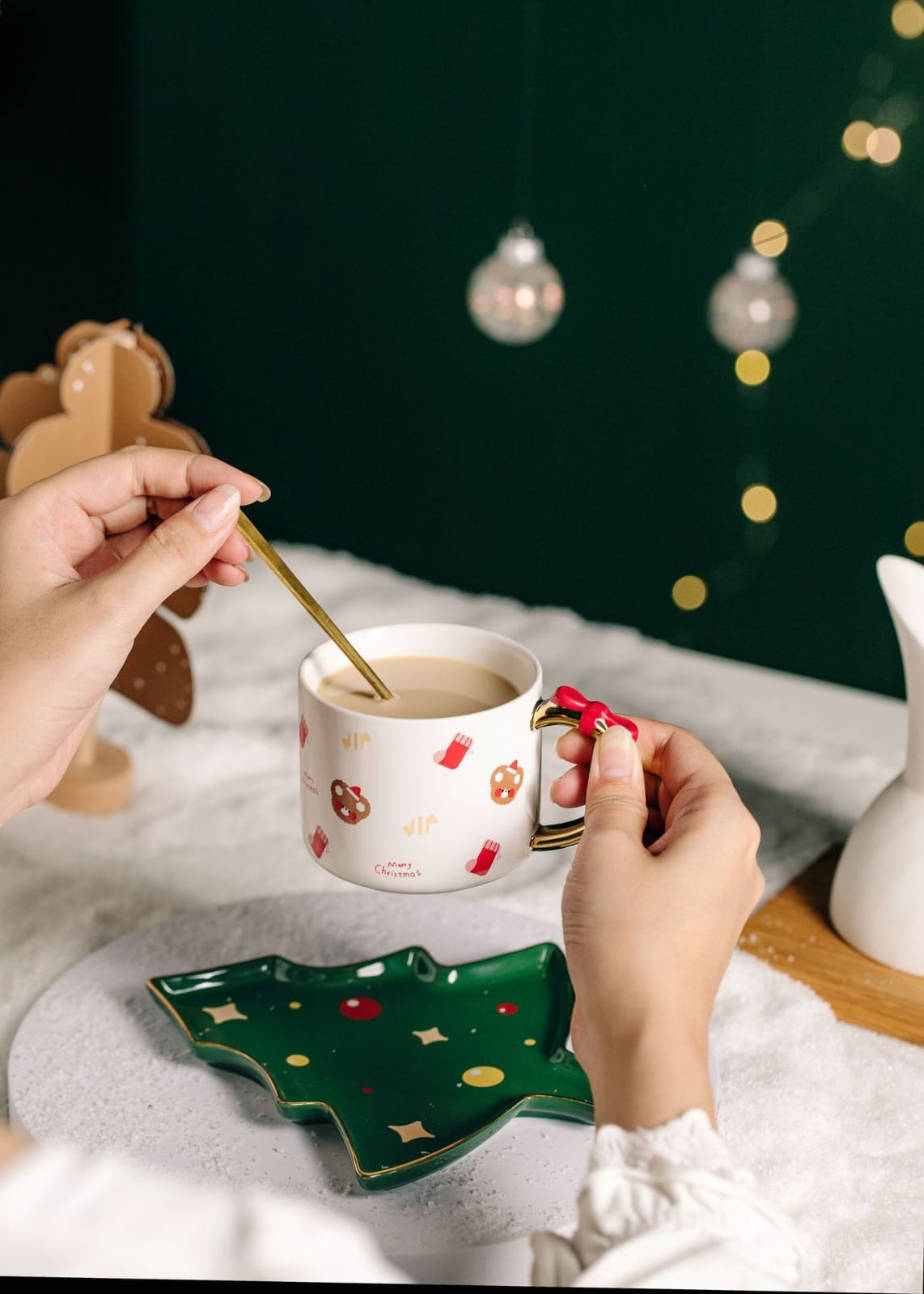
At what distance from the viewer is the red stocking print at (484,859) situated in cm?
70

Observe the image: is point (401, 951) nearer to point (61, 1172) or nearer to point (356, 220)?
point (61, 1172)

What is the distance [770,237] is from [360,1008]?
102 centimetres

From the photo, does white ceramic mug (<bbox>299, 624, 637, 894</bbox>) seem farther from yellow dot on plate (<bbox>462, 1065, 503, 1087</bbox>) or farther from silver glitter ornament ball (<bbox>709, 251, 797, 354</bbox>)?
silver glitter ornament ball (<bbox>709, 251, 797, 354</bbox>)

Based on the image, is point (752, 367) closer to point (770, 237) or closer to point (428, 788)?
point (770, 237)

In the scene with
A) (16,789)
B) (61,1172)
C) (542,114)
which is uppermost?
(542,114)

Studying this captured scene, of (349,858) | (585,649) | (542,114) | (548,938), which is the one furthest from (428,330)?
(349,858)

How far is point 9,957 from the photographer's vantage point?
0.90m

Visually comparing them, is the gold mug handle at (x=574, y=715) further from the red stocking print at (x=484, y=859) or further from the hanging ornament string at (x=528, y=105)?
the hanging ornament string at (x=528, y=105)

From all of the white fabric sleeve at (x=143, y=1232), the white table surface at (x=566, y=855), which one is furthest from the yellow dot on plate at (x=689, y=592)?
the white fabric sleeve at (x=143, y=1232)

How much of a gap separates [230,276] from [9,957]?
1.26m

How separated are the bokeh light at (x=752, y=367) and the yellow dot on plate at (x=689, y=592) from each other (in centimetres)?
25

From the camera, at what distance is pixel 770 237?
1480mm

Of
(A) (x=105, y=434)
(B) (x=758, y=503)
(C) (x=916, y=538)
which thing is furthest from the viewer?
(B) (x=758, y=503)

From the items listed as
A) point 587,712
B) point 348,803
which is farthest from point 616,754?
point 348,803
